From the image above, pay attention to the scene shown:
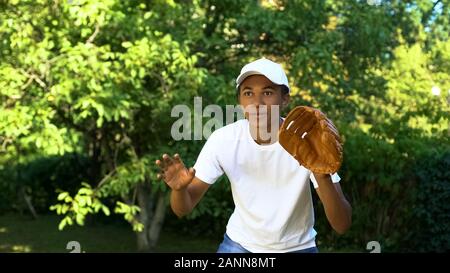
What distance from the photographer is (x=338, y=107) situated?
7.59 meters

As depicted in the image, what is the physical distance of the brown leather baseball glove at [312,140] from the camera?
2316mm

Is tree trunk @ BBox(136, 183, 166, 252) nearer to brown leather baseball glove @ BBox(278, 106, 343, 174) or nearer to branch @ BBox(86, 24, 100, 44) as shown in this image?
branch @ BBox(86, 24, 100, 44)

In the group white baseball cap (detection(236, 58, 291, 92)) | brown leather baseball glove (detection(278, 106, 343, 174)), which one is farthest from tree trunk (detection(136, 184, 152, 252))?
brown leather baseball glove (detection(278, 106, 343, 174))

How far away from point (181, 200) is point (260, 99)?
56 centimetres

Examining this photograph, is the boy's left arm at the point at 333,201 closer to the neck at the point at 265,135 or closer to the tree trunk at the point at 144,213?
the neck at the point at 265,135

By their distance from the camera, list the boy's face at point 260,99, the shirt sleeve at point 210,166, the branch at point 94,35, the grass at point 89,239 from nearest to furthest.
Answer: the boy's face at point 260,99
the shirt sleeve at point 210,166
the branch at point 94,35
the grass at point 89,239

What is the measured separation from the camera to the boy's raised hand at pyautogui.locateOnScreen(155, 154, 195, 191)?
8.43 ft

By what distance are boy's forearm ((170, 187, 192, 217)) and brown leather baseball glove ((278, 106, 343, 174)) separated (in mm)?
505

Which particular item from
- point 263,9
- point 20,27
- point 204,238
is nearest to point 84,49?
point 20,27

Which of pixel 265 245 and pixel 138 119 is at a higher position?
pixel 138 119

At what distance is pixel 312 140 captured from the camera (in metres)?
2.41

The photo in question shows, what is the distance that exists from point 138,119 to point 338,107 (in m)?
2.45

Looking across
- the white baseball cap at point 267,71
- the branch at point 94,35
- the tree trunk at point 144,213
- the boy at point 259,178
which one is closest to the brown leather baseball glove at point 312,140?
the boy at point 259,178
